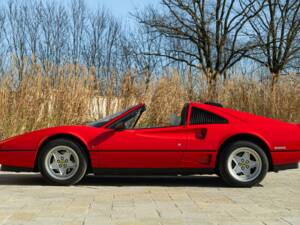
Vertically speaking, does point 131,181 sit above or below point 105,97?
below

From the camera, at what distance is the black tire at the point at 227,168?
23.1ft

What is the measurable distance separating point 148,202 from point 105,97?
880cm

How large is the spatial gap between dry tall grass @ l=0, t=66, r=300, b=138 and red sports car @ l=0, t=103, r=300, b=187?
13.4ft

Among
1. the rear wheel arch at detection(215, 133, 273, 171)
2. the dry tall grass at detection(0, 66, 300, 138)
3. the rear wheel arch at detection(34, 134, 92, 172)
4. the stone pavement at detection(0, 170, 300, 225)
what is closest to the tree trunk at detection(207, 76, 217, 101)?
the dry tall grass at detection(0, 66, 300, 138)

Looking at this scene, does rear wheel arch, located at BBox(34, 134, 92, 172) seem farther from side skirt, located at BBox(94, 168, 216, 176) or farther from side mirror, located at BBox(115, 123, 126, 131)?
side mirror, located at BBox(115, 123, 126, 131)

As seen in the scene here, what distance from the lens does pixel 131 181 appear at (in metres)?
7.84

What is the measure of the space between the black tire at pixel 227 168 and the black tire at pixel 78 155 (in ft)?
6.58

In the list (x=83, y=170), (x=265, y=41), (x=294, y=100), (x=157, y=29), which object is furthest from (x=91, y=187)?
(x=265, y=41)

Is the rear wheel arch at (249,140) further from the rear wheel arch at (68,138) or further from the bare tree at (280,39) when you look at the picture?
the bare tree at (280,39)

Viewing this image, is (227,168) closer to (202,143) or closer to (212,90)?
(202,143)

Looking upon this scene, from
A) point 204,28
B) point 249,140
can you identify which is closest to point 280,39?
point 204,28

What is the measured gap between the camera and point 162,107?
46.8ft

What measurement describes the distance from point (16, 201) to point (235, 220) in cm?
272

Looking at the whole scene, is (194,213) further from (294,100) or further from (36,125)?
(294,100)
